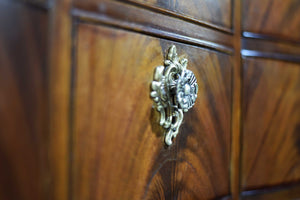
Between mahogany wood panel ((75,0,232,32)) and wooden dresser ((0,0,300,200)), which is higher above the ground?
mahogany wood panel ((75,0,232,32))

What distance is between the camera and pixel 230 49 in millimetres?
460

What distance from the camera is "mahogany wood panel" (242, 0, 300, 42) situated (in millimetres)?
490

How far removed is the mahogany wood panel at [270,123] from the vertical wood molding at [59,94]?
1.01ft

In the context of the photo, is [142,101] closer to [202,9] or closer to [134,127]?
[134,127]

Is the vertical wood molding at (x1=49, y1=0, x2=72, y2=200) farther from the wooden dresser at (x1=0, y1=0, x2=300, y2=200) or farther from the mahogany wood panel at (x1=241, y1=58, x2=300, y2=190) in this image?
the mahogany wood panel at (x1=241, y1=58, x2=300, y2=190)

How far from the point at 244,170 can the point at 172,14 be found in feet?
0.86

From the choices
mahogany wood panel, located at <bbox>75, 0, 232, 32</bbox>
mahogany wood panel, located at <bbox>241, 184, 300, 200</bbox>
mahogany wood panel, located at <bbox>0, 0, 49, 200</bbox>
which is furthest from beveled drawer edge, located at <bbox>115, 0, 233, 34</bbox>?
mahogany wood panel, located at <bbox>241, 184, 300, 200</bbox>

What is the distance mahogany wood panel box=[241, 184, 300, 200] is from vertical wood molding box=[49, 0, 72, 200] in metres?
0.32

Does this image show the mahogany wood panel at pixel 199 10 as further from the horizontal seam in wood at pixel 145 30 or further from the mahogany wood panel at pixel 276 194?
the mahogany wood panel at pixel 276 194

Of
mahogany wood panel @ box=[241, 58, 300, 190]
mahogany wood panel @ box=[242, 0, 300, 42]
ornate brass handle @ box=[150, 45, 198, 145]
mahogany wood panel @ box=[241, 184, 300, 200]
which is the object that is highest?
mahogany wood panel @ box=[242, 0, 300, 42]

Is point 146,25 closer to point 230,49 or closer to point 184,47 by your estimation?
point 184,47

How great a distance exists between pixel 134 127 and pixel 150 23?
0.35ft

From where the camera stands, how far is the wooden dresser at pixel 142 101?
23 cm

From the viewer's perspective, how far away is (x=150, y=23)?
13.1 inches
